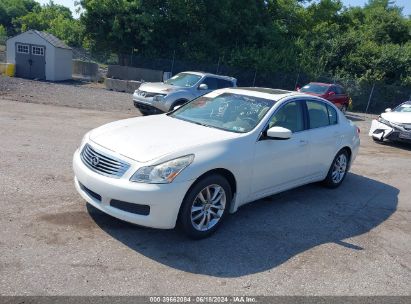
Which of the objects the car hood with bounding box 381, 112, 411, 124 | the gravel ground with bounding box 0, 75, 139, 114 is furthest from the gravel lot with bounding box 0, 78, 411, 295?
the gravel ground with bounding box 0, 75, 139, 114

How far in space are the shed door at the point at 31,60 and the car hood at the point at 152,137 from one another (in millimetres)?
21411

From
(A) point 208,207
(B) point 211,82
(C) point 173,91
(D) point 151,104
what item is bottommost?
(D) point 151,104

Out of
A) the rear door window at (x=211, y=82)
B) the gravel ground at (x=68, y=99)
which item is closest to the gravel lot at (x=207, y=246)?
the rear door window at (x=211, y=82)

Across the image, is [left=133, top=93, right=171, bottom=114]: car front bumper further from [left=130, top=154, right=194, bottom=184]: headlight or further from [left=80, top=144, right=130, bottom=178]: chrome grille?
[left=130, top=154, right=194, bottom=184]: headlight

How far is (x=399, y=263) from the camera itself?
4395 millimetres

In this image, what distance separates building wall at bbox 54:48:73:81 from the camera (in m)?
24.3

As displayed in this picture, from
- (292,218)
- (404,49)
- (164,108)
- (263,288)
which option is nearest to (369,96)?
(404,49)

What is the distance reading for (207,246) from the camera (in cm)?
430

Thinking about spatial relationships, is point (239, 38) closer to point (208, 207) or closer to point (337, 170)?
point (337, 170)

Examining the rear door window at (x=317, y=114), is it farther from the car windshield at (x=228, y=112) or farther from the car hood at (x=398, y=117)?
the car hood at (x=398, y=117)

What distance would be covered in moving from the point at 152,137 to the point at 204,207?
0.99 metres

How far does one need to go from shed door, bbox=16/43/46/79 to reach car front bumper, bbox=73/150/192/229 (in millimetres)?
22536

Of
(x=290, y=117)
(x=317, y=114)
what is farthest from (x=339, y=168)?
(x=290, y=117)

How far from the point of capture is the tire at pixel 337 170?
6.61 meters
